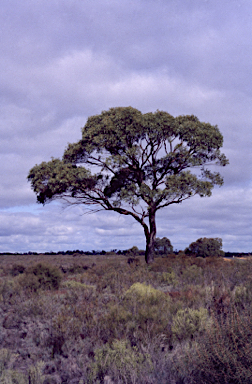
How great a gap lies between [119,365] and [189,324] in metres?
2.07

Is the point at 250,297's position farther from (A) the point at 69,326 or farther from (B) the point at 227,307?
(A) the point at 69,326

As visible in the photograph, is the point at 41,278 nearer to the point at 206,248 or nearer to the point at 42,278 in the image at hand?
the point at 42,278

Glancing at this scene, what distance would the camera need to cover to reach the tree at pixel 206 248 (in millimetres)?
38406

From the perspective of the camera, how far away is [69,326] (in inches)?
284

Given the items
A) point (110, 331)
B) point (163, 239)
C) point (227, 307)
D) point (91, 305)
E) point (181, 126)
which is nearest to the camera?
point (110, 331)

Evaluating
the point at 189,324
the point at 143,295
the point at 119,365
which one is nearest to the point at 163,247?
the point at 143,295

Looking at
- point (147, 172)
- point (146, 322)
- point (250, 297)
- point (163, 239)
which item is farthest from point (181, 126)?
point (163, 239)

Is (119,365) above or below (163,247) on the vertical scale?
below

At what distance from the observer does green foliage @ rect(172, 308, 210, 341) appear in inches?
260

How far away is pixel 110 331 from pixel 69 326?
3.13 ft

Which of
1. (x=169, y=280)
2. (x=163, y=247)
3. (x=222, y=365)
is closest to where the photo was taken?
(x=222, y=365)

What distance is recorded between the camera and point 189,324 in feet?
22.2

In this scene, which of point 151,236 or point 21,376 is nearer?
point 21,376

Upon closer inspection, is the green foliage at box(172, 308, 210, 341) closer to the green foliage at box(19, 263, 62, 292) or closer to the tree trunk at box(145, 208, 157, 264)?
the green foliage at box(19, 263, 62, 292)
